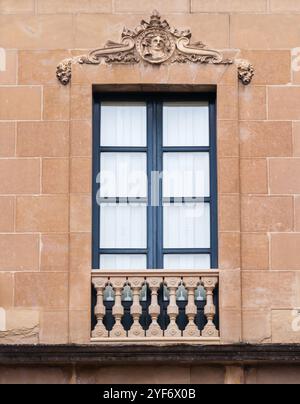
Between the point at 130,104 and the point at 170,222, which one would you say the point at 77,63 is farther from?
the point at 170,222

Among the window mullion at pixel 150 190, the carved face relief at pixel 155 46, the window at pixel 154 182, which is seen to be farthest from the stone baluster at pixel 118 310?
the carved face relief at pixel 155 46

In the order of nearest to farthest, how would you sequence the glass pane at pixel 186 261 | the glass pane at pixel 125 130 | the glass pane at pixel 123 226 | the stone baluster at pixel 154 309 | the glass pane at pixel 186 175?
the stone baluster at pixel 154 309, the glass pane at pixel 186 261, the glass pane at pixel 123 226, the glass pane at pixel 186 175, the glass pane at pixel 125 130

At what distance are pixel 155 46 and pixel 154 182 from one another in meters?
1.70

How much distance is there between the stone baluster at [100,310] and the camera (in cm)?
1930

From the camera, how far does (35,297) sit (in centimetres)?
1945

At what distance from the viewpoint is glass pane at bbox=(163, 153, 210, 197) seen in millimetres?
20141

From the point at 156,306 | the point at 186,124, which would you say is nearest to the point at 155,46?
the point at 186,124

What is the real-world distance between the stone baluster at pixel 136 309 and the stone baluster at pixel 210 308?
0.76m

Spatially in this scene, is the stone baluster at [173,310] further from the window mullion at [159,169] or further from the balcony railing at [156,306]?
the window mullion at [159,169]

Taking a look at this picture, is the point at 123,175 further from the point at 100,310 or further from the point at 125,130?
the point at 100,310

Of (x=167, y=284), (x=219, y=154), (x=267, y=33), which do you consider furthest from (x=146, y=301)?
(x=267, y=33)

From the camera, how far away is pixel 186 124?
2036cm
